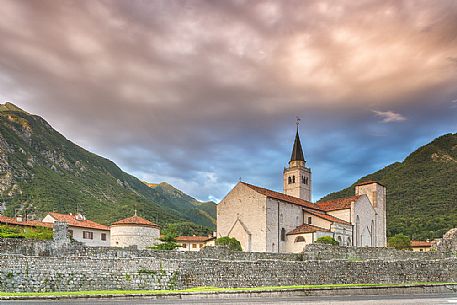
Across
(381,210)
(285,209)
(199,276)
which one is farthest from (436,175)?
(199,276)

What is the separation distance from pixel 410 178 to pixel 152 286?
8735cm

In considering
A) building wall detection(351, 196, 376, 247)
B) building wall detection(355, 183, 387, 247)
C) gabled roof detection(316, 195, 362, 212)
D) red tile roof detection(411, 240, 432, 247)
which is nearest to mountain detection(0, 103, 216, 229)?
gabled roof detection(316, 195, 362, 212)

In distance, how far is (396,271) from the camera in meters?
27.0

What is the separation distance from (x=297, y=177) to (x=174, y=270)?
193 feet

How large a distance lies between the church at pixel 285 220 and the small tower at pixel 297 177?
429 inches

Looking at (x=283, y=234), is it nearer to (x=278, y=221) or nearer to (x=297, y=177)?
(x=278, y=221)

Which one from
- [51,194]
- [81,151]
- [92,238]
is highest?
[81,151]

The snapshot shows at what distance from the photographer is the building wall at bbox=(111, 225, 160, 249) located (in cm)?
5056

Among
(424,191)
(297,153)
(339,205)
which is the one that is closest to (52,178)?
(297,153)

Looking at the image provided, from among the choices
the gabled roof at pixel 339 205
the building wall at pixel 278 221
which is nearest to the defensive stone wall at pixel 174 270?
the building wall at pixel 278 221

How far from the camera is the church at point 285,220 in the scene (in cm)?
5531

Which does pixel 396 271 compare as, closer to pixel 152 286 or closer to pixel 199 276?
pixel 199 276

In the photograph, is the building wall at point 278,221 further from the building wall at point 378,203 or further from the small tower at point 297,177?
the small tower at point 297,177

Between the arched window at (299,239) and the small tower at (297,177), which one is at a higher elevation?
the small tower at (297,177)
